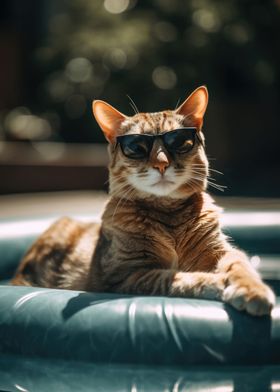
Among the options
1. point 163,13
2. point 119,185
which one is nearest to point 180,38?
point 163,13

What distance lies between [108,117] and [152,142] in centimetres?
38

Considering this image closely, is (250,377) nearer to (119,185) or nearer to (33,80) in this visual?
(119,185)

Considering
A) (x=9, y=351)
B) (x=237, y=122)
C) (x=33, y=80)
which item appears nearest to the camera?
(x=9, y=351)

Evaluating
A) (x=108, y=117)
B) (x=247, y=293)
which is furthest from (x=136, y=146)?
(x=247, y=293)

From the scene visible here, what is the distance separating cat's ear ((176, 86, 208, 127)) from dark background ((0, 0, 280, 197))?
5.95 m

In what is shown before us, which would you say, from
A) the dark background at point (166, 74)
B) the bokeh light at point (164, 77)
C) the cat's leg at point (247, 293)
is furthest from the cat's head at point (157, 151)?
the bokeh light at point (164, 77)

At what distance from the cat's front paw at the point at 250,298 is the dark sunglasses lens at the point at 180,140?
0.84 m

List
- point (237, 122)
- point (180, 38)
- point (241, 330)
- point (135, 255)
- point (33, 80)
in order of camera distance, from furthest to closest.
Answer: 1. point (33, 80)
2. point (237, 122)
3. point (180, 38)
4. point (135, 255)
5. point (241, 330)

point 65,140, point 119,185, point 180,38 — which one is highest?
point 180,38

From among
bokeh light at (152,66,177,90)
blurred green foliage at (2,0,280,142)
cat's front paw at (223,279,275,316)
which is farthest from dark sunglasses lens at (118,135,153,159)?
bokeh light at (152,66,177,90)

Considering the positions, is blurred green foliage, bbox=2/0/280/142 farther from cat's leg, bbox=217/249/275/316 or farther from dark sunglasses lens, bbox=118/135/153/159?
cat's leg, bbox=217/249/275/316

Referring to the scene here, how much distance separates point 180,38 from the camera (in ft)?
35.1

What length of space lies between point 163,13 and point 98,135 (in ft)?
7.58

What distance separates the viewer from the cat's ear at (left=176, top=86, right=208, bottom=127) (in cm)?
339
